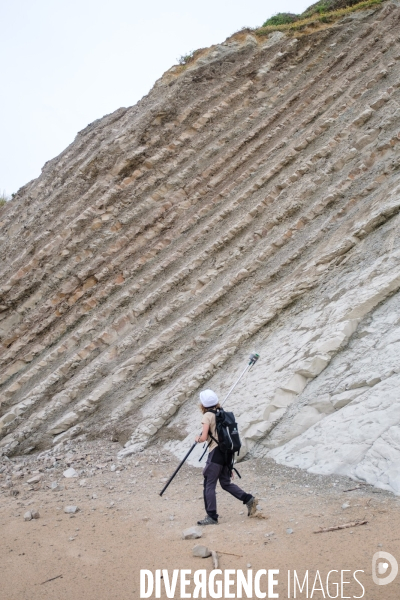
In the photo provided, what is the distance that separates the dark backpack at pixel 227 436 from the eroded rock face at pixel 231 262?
0.99 meters

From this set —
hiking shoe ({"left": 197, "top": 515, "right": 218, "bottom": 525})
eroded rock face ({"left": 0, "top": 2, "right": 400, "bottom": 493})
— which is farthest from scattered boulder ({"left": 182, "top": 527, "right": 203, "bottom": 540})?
eroded rock face ({"left": 0, "top": 2, "right": 400, "bottom": 493})

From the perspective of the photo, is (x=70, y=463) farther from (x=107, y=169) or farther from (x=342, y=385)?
(x=107, y=169)

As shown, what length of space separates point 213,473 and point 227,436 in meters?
0.39

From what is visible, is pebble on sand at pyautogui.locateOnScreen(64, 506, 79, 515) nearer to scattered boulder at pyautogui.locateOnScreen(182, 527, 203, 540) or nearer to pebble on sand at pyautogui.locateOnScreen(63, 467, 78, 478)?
pebble on sand at pyautogui.locateOnScreen(63, 467, 78, 478)

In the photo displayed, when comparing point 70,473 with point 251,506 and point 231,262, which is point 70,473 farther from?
point 231,262

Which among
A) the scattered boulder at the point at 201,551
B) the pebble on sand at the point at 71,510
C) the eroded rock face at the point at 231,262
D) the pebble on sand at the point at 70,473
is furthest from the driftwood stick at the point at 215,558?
the pebble on sand at the point at 70,473

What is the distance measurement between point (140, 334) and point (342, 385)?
182 inches

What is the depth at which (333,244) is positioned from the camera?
8273 mm

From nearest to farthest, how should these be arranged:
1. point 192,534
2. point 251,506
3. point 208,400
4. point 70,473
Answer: point 192,534 < point 251,506 < point 208,400 < point 70,473

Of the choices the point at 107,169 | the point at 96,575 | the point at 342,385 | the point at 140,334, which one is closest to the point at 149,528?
the point at 96,575

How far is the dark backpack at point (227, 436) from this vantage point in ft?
15.1

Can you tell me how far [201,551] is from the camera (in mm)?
3783

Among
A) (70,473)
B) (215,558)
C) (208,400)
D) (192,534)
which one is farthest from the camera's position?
(70,473)

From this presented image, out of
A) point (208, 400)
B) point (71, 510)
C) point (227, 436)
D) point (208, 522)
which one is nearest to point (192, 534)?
point (208, 522)
